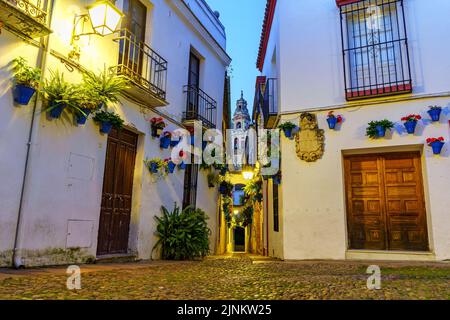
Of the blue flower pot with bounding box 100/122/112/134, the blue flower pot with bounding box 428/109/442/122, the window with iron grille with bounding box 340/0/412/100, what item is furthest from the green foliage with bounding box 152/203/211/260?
the blue flower pot with bounding box 428/109/442/122

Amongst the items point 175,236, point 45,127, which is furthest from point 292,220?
point 45,127

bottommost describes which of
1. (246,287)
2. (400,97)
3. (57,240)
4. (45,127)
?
(246,287)

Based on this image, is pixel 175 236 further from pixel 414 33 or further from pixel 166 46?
pixel 414 33

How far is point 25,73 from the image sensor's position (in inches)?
174

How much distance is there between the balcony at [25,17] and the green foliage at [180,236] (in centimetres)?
417

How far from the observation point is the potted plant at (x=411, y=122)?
6520 mm

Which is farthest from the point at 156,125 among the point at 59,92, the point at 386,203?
the point at 386,203

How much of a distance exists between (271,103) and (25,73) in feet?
20.8

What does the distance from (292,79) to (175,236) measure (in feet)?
14.4

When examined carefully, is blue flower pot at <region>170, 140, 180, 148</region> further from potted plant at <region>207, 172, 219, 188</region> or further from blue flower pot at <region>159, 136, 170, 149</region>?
potted plant at <region>207, 172, 219, 188</region>

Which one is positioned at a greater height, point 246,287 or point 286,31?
point 286,31

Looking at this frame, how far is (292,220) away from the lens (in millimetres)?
7234

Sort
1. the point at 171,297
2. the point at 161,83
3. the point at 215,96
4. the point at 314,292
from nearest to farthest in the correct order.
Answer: the point at 171,297
the point at 314,292
the point at 161,83
the point at 215,96
